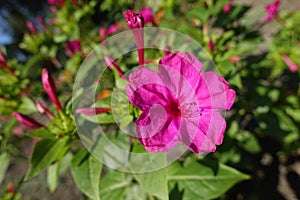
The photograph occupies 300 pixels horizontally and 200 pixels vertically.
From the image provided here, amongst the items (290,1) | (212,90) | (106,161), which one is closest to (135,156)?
(106,161)

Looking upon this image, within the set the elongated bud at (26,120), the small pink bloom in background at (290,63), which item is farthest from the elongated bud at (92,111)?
the small pink bloom in background at (290,63)

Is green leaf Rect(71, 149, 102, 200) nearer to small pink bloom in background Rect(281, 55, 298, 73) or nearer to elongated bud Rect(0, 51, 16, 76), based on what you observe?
elongated bud Rect(0, 51, 16, 76)

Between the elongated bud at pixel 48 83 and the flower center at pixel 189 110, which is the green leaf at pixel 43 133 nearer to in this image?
the elongated bud at pixel 48 83

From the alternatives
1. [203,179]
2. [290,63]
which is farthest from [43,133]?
[290,63]

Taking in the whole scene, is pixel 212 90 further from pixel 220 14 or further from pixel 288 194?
pixel 288 194

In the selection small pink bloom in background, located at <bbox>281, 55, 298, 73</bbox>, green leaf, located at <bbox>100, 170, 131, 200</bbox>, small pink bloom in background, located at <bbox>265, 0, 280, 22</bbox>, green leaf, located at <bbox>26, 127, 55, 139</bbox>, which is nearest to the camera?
green leaf, located at <bbox>26, 127, 55, 139</bbox>

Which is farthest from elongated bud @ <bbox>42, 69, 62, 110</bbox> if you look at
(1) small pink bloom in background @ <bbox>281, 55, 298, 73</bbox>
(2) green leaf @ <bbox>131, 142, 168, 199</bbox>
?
(1) small pink bloom in background @ <bbox>281, 55, 298, 73</bbox>

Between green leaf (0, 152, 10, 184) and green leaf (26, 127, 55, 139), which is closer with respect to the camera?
green leaf (26, 127, 55, 139)
